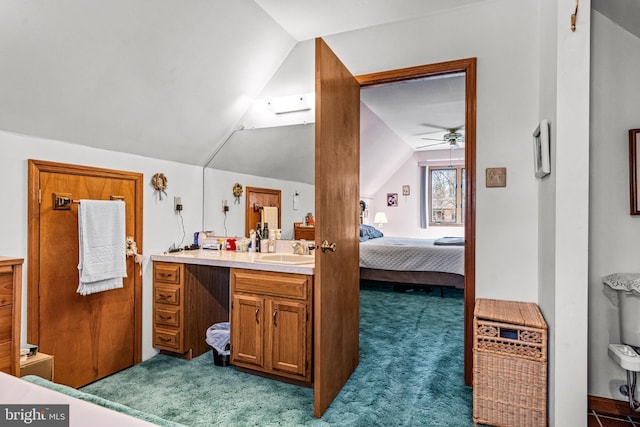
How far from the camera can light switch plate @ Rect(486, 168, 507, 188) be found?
2338mm

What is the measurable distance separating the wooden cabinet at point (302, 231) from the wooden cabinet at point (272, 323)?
757 millimetres

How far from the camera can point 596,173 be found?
6.96 feet

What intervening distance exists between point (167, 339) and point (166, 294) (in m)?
0.37

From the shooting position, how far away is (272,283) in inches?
95.4

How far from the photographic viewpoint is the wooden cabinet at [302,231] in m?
3.13

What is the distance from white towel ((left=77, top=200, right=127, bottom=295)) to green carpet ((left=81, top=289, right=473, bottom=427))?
725mm

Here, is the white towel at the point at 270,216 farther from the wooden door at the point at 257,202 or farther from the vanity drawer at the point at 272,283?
the vanity drawer at the point at 272,283

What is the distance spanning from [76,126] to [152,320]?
162cm

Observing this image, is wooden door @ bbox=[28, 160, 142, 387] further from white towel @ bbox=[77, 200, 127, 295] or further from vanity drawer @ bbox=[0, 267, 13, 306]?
vanity drawer @ bbox=[0, 267, 13, 306]

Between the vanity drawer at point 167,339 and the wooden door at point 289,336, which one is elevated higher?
the wooden door at point 289,336

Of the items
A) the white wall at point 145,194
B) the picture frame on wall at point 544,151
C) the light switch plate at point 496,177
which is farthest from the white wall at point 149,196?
the picture frame on wall at point 544,151

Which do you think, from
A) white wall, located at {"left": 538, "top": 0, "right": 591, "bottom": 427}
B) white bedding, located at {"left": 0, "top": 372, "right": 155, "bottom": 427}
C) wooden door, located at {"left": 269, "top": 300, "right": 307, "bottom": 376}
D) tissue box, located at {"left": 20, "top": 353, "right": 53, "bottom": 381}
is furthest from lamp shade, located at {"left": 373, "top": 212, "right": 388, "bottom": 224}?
white bedding, located at {"left": 0, "top": 372, "right": 155, "bottom": 427}

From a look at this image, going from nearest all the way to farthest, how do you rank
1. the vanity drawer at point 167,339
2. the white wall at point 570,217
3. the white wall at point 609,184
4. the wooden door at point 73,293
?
the white wall at point 570,217 → the white wall at point 609,184 → the wooden door at point 73,293 → the vanity drawer at point 167,339

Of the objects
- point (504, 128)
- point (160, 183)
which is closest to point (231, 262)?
point (160, 183)
